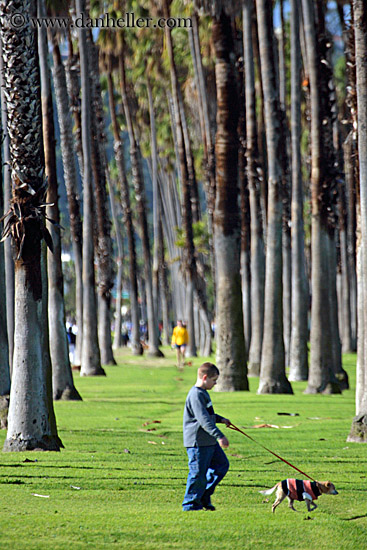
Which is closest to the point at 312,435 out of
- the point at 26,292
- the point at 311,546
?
the point at 26,292

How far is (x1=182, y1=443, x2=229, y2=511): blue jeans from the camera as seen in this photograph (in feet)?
26.3

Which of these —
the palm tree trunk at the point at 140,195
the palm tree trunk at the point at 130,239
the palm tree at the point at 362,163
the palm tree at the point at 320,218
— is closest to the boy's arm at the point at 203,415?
the palm tree at the point at 362,163

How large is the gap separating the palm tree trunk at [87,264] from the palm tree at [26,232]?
52.2 feet

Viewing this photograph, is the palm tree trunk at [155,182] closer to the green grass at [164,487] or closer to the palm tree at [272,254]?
the palm tree at [272,254]

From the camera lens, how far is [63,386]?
19.9 meters

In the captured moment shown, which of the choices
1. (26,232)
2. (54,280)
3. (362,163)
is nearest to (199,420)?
(26,232)

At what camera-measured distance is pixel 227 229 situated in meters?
22.0

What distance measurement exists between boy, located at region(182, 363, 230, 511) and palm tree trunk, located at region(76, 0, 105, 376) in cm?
2015

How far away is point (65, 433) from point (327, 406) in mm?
6736

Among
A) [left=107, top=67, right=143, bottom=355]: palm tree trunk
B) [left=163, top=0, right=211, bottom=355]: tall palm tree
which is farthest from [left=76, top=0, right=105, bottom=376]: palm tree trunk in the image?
[left=107, top=67, right=143, bottom=355]: palm tree trunk

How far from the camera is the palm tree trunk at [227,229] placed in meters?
21.9

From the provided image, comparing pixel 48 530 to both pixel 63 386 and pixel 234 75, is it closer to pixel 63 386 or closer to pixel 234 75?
pixel 63 386

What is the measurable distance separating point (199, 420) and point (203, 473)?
50cm

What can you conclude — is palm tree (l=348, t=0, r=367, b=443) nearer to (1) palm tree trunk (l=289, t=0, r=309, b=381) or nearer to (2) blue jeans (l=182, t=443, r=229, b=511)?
(2) blue jeans (l=182, t=443, r=229, b=511)
